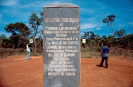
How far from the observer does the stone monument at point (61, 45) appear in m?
2.93

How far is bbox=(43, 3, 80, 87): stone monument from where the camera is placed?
2.93 m

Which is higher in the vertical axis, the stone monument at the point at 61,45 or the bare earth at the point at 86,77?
the stone monument at the point at 61,45

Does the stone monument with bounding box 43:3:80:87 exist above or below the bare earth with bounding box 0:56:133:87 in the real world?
above

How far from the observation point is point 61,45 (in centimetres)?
298

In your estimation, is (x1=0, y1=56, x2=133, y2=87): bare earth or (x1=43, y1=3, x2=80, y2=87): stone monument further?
(x1=0, y1=56, x2=133, y2=87): bare earth

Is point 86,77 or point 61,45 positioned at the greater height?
point 61,45

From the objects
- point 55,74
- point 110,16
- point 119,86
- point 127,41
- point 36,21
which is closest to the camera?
point 55,74

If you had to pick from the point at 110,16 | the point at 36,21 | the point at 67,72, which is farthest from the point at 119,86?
the point at 110,16

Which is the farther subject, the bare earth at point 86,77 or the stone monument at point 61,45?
the bare earth at point 86,77

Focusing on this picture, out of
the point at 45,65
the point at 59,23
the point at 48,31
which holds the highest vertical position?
the point at 59,23

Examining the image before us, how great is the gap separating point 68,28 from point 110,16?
2843 centimetres

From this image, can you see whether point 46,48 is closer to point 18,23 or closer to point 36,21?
point 36,21

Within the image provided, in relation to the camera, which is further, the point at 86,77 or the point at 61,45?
the point at 86,77

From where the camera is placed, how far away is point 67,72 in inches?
116
